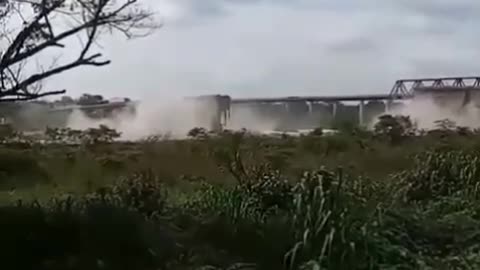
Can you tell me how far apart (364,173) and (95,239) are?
220 inches

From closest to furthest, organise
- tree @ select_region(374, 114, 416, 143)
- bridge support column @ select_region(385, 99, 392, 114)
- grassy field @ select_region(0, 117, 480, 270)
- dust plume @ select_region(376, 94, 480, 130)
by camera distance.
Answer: grassy field @ select_region(0, 117, 480, 270), tree @ select_region(374, 114, 416, 143), dust plume @ select_region(376, 94, 480, 130), bridge support column @ select_region(385, 99, 392, 114)

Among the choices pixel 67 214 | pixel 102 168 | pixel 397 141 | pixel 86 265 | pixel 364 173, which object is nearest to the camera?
pixel 86 265

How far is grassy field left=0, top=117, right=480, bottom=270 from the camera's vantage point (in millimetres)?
6660

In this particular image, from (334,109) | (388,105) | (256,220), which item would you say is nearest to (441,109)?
(388,105)

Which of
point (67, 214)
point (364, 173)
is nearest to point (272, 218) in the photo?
point (67, 214)

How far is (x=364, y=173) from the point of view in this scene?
38.6 feet

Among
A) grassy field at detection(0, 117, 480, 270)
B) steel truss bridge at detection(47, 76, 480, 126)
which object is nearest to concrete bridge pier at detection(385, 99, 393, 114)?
steel truss bridge at detection(47, 76, 480, 126)

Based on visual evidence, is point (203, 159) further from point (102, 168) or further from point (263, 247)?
point (263, 247)

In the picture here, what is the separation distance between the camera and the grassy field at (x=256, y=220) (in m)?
6.66

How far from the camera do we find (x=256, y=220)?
770cm

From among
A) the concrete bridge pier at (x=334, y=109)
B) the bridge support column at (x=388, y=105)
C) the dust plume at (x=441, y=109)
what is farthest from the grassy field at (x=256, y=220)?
the bridge support column at (x=388, y=105)

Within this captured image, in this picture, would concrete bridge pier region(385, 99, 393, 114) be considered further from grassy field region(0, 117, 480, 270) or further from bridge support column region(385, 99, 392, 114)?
grassy field region(0, 117, 480, 270)

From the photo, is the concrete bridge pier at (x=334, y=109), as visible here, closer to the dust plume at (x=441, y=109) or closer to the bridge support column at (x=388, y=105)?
the dust plume at (x=441, y=109)

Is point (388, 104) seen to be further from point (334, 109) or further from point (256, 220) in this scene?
point (256, 220)
